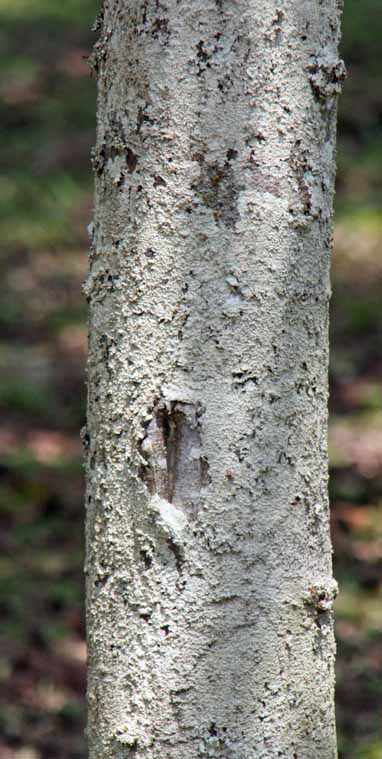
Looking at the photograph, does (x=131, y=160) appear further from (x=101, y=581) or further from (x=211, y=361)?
(x=101, y=581)

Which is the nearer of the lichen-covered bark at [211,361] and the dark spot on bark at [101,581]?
the lichen-covered bark at [211,361]

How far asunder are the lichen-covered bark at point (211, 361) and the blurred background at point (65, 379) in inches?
65.6

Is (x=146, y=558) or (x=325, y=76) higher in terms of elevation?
(x=325, y=76)

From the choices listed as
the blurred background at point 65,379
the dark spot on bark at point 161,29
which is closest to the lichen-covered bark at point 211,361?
the dark spot on bark at point 161,29

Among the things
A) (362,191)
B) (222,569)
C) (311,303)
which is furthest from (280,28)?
(362,191)

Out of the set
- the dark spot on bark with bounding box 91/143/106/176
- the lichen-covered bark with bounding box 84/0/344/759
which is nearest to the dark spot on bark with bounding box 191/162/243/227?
the lichen-covered bark with bounding box 84/0/344/759

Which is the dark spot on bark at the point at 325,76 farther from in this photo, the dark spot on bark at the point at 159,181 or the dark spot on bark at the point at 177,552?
the dark spot on bark at the point at 177,552

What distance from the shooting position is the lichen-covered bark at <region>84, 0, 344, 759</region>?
1.26 m

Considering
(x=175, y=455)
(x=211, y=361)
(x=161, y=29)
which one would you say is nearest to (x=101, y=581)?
(x=175, y=455)

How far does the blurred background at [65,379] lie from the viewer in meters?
3.37

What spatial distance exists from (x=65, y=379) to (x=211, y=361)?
13.0ft

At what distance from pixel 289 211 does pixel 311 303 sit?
12 centimetres

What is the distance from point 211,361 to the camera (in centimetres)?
128

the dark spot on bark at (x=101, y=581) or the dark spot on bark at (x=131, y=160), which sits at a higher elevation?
the dark spot on bark at (x=131, y=160)
